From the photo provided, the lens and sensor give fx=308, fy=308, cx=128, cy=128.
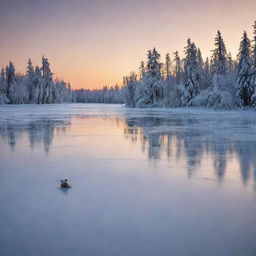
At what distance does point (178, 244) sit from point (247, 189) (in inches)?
103

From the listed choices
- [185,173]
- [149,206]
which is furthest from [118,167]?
[149,206]

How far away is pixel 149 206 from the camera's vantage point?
4.70m

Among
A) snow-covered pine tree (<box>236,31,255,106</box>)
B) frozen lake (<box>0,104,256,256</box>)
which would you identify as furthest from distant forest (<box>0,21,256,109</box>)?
frozen lake (<box>0,104,256,256</box>)

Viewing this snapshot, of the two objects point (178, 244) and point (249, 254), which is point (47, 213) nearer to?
point (178, 244)

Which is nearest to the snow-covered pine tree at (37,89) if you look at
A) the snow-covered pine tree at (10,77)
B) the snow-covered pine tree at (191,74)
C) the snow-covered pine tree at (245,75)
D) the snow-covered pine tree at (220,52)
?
the snow-covered pine tree at (10,77)

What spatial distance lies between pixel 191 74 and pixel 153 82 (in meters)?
8.11

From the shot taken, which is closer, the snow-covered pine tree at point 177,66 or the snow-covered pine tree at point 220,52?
the snow-covered pine tree at point 220,52

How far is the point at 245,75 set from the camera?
3900 centimetres

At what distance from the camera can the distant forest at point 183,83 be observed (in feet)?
129

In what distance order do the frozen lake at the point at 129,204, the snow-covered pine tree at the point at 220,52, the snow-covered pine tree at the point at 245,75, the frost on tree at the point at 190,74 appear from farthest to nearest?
the frost on tree at the point at 190,74 → the snow-covered pine tree at the point at 220,52 → the snow-covered pine tree at the point at 245,75 → the frozen lake at the point at 129,204

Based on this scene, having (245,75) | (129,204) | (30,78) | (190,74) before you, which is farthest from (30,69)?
(129,204)

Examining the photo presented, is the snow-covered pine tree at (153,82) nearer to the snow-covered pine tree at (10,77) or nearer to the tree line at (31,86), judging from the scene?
the tree line at (31,86)

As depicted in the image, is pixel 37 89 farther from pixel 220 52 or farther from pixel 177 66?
pixel 220 52

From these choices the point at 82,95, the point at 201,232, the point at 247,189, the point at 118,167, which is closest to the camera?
the point at 201,232
